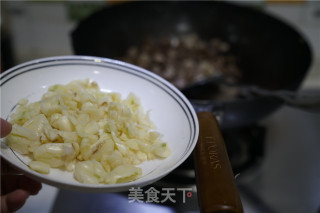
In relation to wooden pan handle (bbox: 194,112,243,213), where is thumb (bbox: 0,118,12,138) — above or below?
above

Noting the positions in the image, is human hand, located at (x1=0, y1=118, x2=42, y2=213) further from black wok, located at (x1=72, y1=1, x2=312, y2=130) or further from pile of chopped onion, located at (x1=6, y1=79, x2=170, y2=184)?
black wok, located at (x1=72, y1=1, x2=312, y2=130)

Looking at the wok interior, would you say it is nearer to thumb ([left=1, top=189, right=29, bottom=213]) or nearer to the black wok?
the black wok

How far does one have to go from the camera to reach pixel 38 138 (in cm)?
44

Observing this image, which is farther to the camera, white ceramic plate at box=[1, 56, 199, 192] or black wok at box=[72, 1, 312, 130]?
black wok at box=[72, 1, 312, 130]

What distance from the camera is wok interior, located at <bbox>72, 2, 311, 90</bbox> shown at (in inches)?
37.4

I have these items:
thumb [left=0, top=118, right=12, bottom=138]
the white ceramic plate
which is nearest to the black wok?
the white ceramic plate

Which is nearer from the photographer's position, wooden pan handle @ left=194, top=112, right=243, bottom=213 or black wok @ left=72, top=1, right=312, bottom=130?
wooden pan handle @ left=194, top=112, right=243, bottom=213

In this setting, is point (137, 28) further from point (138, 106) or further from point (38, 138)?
point (38, 138)

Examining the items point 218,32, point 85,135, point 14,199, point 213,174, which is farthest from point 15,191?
point 218,32

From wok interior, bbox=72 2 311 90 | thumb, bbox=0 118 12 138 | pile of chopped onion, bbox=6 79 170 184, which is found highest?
thumb, bbox=0 118 12 138

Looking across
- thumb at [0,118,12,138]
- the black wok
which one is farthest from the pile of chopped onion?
the black wok

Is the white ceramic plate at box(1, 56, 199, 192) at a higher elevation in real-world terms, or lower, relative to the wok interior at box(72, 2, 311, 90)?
higher

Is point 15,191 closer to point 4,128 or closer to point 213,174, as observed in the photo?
point 4,128

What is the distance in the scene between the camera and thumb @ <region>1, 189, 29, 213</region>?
0.45m
